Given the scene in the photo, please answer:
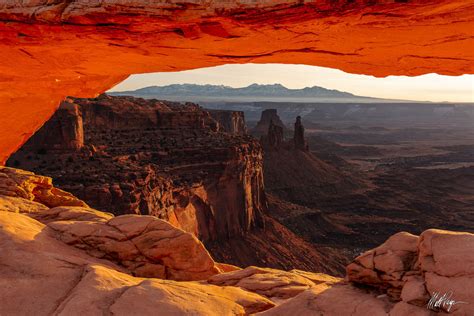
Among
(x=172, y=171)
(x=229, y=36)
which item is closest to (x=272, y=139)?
(x=172, y=171)

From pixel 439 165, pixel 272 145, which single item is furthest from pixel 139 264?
pixel 439 165

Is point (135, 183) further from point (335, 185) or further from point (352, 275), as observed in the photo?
point (335, 185)

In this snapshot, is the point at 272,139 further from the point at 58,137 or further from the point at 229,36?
the point at 229,36
